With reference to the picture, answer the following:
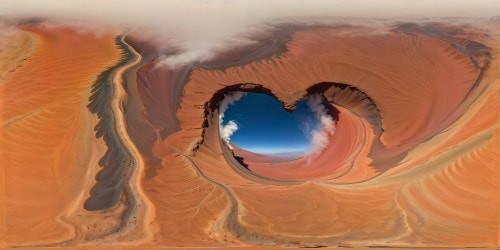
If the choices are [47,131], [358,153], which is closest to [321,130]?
[358,153]

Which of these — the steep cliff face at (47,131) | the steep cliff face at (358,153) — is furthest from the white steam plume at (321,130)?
the steep cliff face at (47,131)

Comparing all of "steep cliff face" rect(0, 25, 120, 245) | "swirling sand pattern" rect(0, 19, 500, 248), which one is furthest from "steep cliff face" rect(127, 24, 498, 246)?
"steep cliff face" rect(0, 25, 120, 245)

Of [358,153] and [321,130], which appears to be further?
[321,130]

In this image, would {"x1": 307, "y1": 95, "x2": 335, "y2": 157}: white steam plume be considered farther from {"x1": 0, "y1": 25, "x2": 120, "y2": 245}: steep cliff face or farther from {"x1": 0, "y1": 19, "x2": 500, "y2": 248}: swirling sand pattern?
{"x1": 0, "y1": 25, "x2": 120, "y2": 245}: steep cliff face

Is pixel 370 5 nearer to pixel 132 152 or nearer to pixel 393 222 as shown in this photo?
pixel 393 222

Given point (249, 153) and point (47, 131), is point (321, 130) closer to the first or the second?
point (249, 153)
